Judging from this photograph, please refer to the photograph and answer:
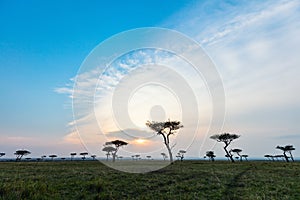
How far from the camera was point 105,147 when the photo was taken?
4958 inches

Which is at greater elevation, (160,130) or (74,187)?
(160,130)

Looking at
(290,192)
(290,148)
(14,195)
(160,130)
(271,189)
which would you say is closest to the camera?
(14,195)

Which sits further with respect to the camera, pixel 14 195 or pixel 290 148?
pixel 290 148

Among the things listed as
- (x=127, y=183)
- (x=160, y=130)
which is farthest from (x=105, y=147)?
(x=127, y=183)

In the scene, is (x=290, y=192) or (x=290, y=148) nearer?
(x=290, y=192)

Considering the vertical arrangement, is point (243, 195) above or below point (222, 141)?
below

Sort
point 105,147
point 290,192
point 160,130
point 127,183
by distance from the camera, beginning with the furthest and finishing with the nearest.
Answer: point 105,147 → point 160,130 → point 127,183 → point 290,192

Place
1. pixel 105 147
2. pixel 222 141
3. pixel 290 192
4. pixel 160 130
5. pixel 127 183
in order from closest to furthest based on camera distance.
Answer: pixel 290 192 → pixel 127 183 → pixel 160 130 → pixel 222 141 → pixel 105 147

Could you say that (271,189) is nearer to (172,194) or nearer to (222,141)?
(172,194)

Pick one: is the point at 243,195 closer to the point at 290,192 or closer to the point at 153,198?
the point at 290,192

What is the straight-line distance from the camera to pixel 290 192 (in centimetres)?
1471

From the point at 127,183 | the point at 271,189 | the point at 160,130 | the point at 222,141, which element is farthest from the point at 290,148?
the point at 127,183

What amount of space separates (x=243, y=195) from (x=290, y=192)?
3893 millimetres

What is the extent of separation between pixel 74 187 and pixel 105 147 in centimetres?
11488
